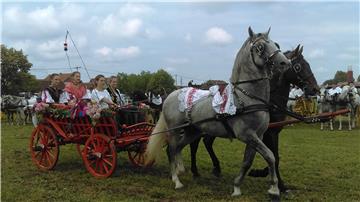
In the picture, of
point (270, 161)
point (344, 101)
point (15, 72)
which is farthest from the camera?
point (15, 72)

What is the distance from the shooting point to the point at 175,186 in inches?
286

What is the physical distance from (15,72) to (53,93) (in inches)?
1790

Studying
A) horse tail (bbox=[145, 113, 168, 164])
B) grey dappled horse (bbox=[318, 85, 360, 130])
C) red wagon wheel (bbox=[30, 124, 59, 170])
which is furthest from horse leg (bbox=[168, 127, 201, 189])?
grey dappled horse (bbox=[318, 85, 360, 130])

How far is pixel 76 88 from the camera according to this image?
8.90 metres

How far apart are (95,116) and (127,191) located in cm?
170

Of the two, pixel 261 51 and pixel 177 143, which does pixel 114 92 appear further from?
pixel 261 51

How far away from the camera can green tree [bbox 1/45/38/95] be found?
160 feet

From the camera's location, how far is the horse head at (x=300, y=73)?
7.11m

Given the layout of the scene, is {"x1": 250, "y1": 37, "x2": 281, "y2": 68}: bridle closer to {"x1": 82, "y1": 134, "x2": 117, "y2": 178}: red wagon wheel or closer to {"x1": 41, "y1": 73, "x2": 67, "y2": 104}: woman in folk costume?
{"x1": 82, "y1": 134, "x2": 117, "y2": 178}: red wagon wheel

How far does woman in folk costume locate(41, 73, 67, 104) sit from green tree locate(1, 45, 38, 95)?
40400 mm

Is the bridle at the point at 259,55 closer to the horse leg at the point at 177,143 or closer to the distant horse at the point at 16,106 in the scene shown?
the horse leg at the point at 177,143

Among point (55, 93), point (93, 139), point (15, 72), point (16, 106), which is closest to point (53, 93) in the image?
point (55, 93)

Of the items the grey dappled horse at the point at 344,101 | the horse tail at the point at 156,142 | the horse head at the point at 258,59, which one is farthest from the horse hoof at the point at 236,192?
the grey dappled horse at the point at 344,101

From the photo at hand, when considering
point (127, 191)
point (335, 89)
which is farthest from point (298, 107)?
point (127, 191)
